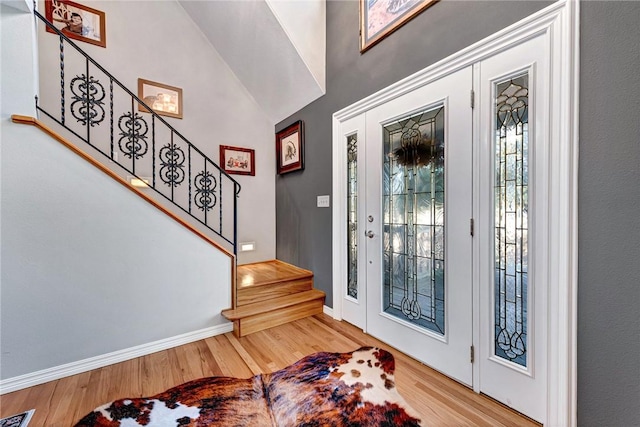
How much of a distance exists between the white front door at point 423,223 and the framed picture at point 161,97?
2284 mm

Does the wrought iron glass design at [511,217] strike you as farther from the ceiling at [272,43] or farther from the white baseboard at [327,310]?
the ceiling at [272,43]

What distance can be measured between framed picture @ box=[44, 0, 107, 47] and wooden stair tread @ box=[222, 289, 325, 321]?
3.03m

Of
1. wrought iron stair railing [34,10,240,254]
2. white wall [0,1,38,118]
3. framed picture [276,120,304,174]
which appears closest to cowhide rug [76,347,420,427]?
wrought iron stair railing [34,10,240,254]

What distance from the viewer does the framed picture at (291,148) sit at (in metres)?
3.04

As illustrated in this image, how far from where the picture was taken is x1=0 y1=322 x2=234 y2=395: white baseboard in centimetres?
159

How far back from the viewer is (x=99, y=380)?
5.51 feet

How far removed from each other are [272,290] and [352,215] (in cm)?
113

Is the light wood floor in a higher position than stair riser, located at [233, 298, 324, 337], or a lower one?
lower

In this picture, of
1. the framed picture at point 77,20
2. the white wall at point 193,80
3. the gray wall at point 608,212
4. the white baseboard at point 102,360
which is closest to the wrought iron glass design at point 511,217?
the gray wall at point 608,212

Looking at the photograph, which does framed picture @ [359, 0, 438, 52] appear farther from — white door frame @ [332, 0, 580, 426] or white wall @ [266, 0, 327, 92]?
white door frame @ [332, 0, 580, 426]

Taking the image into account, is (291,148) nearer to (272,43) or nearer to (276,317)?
(272,43)

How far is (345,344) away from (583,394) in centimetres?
138

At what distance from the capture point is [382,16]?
2055 millimetres

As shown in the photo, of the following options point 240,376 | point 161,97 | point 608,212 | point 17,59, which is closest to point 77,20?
point 161,97
